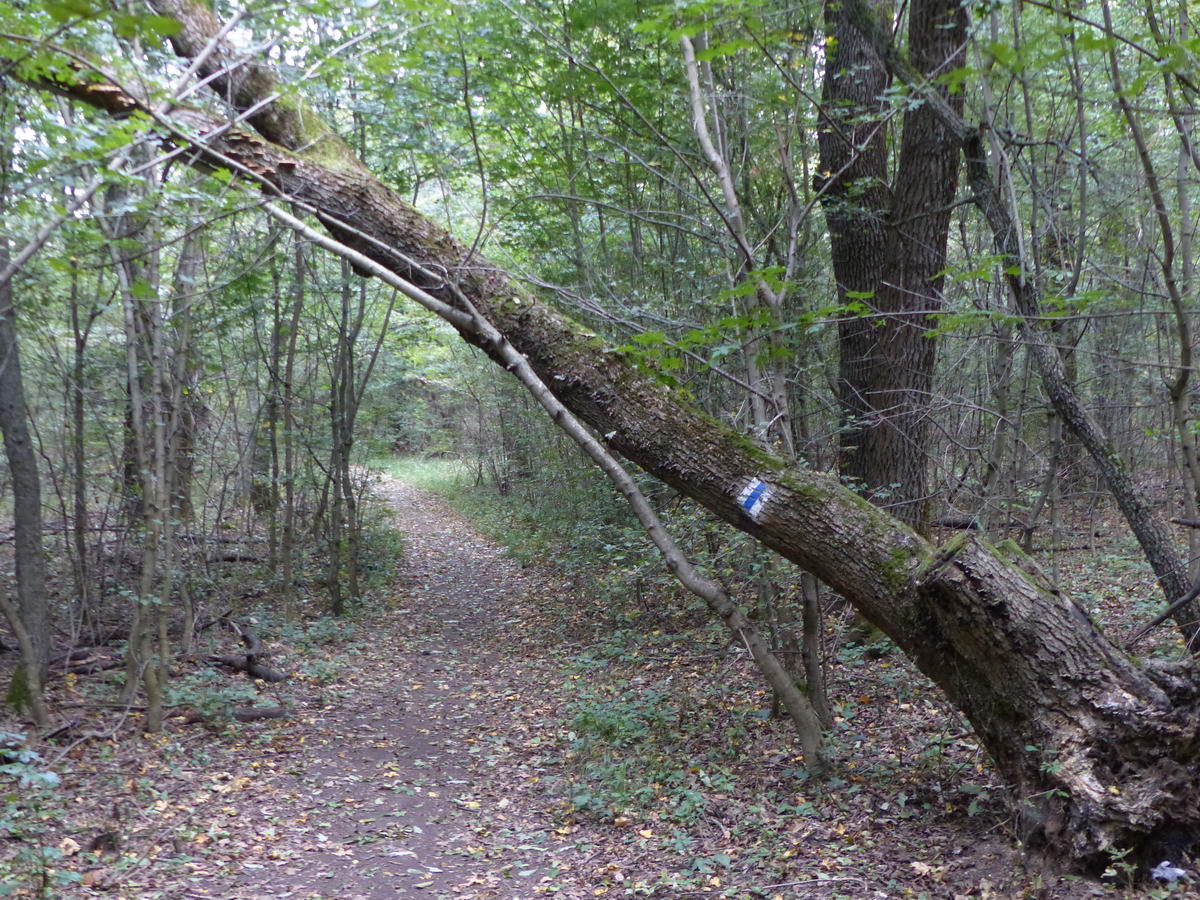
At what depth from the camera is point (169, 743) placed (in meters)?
5.95

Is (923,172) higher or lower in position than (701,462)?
higher

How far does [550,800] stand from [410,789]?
1077 mm

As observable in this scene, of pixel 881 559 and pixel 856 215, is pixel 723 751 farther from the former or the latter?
pixel 856 215

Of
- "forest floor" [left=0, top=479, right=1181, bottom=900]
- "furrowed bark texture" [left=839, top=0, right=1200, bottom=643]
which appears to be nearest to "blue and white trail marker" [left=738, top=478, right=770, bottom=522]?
"forest floor" [left=0, top=479, right=1181, bottom=900]

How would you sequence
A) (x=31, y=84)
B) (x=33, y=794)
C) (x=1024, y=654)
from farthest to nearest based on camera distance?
(x=31, y=84) < (x=33, y=794) < (x=1024, y=654)

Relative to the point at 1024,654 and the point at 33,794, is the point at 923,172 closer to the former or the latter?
the point at 1024,654

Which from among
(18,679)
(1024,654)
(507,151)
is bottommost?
(18,679)

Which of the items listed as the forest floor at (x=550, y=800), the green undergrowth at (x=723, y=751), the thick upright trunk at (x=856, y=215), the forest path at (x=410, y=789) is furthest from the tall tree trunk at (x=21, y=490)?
the thick upright trunk at (x=856, y=215)

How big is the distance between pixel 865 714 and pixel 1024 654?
219cm

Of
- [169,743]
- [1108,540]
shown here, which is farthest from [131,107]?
[1108,540]

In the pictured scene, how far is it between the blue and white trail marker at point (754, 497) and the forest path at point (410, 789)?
218 centimetres

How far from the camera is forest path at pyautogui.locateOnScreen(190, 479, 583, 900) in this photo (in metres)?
4.32

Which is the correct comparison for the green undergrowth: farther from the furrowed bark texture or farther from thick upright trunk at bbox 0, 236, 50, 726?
thick upright trunk at bbox 0, 236, 50, 726

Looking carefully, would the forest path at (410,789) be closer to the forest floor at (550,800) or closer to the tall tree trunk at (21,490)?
the forest floor at (550,800)
